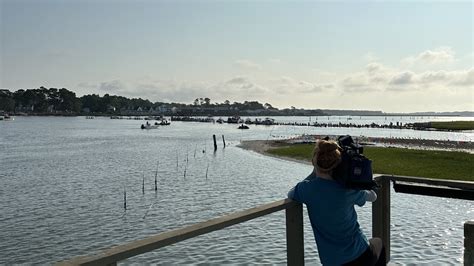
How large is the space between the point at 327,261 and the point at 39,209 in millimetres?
21678

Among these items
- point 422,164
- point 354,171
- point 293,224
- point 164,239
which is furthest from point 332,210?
point 422,164

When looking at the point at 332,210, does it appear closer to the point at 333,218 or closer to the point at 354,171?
the point at 333,218

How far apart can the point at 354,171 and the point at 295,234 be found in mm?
921

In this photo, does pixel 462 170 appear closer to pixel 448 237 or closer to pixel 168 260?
pixel 448 237

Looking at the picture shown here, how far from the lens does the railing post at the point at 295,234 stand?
4047 mm

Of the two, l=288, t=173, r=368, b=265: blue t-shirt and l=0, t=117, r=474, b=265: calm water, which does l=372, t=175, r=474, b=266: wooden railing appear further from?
l=0, t=117, r=474, b=265: calm water

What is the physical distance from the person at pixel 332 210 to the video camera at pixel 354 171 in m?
0.05

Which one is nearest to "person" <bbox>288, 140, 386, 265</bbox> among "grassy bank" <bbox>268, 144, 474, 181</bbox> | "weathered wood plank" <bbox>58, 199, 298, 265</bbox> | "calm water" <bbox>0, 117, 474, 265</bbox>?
"weathered wood plank" <bbox>58, 199, 298, 265</bbox>

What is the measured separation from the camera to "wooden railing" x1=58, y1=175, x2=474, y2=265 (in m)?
2.67

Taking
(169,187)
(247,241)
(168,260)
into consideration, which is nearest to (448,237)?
(247,241)

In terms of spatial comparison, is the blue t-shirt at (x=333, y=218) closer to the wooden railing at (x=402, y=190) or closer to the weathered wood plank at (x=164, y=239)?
the weathered wood plank at (x=164, y=239)

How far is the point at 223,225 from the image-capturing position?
333 centimetres

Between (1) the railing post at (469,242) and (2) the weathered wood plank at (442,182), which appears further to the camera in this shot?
(2) the weathered wood plank at (442,182)

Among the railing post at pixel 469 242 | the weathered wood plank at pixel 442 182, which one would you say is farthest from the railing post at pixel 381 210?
the railing post at pixel 469 242
